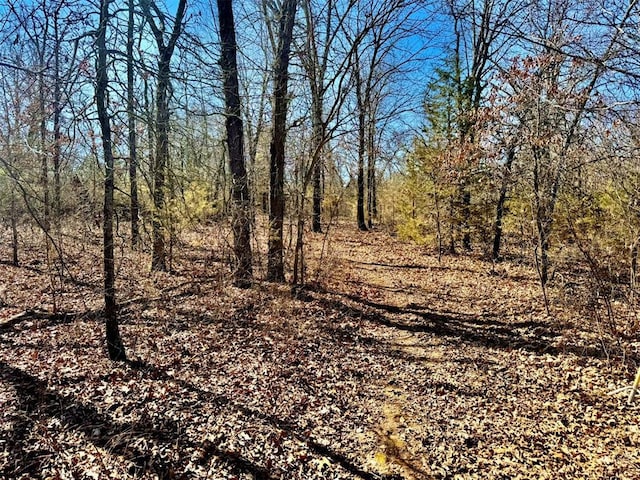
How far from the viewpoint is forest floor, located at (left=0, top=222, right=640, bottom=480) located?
132 inches

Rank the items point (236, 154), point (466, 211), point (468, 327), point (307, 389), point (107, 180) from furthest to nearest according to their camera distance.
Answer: point (466, 211), point (236, 154), point (468, 327), point (307, 389), point (107, 180)

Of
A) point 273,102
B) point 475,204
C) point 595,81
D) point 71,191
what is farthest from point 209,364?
point 475,204

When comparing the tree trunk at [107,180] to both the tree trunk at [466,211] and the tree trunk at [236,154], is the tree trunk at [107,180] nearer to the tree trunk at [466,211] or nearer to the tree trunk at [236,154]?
the tree trunk at [236,154]

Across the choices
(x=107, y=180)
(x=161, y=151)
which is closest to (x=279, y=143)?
(x=161, y=151)

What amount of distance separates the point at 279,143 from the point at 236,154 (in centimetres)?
100

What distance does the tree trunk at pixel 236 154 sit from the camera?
7.33 m

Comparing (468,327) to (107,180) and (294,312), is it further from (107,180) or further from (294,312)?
(107,180)

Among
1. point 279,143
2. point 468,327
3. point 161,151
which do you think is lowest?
point 468,327

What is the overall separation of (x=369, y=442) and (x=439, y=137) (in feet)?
38.0

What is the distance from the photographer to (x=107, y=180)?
4309mm

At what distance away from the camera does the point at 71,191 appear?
9.83 metres

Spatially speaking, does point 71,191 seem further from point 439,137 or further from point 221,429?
point 439,137

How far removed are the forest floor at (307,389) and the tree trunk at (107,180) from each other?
14.6 inches

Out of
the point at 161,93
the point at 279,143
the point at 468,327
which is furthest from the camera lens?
the point at 279,143
